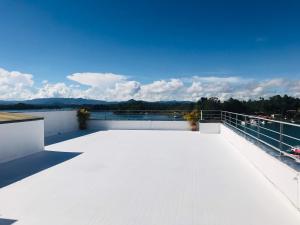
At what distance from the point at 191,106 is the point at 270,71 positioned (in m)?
13.7

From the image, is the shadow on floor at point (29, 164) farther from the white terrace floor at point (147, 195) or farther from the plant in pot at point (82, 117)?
the plant in pot at point (82, 117)

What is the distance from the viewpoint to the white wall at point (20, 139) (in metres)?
5.82

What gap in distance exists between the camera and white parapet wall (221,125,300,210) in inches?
128

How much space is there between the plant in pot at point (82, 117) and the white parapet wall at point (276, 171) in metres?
8.40

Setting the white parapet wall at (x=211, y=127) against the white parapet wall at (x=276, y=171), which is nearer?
the white parapet wall at (x=276, y=171)

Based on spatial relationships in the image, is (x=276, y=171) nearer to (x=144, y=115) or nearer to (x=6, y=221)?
(x=6, y=221)

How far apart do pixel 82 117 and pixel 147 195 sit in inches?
389

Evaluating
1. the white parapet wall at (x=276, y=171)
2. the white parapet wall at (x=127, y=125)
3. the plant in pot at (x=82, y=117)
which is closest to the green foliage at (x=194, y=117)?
the white parapet wall at (x=127, y=125)

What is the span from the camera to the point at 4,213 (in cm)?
312

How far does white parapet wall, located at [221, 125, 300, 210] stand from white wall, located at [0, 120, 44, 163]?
4.97 m

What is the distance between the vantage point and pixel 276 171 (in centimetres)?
401

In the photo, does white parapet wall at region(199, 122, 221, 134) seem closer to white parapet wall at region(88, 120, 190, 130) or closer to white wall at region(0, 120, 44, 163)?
white parapet wall at region(88, 120, 190, 130)

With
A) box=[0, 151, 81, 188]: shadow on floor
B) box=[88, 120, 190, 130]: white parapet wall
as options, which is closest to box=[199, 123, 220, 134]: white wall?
box=[88, 120, 190, 130]: white parapet wall

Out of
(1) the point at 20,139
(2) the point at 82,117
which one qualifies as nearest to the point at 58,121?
(2) the point at 82,117
